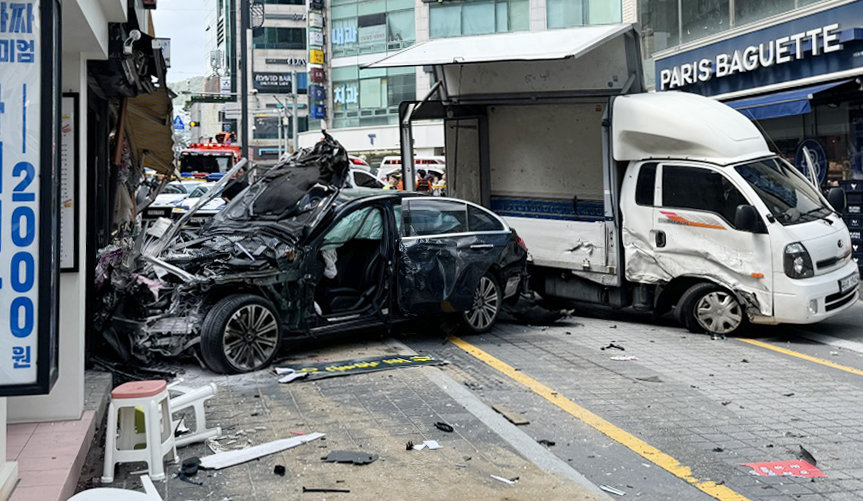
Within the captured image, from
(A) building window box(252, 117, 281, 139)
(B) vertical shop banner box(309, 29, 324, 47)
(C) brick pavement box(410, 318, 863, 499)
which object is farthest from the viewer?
(A) building window box(252, 117, 281, 139)

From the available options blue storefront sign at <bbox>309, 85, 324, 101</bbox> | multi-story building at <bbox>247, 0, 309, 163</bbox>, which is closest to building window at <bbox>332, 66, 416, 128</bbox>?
blue storefront sign at <bbox>309, 85, 324, 101</bbox>

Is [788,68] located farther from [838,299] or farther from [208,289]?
[208,289]

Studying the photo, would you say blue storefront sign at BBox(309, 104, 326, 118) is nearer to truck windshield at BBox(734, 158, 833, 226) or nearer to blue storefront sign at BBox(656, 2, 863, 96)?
blue storefront sign at BBox(656, 2, 863, 96)

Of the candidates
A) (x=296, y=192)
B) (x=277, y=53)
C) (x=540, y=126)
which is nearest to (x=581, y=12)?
(x=540, y=126)

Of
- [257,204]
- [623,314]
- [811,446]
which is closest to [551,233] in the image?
[623,314]

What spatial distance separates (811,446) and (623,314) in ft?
19.7

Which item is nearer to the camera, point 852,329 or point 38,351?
point 38,351

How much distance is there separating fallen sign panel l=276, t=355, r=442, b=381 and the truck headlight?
3974mm

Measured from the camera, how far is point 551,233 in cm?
1171

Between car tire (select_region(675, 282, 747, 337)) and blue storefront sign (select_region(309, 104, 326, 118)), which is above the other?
blue storefront sign (select_region(309, 104, 326, 118))

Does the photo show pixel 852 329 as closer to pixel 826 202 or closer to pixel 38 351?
pixel 826 202

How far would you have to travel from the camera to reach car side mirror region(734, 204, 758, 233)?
9.48 metres

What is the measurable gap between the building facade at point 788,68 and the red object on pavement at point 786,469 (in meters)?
9.87

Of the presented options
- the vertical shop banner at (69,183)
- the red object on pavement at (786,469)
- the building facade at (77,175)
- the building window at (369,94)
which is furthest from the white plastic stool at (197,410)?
the building window at (369,94)
